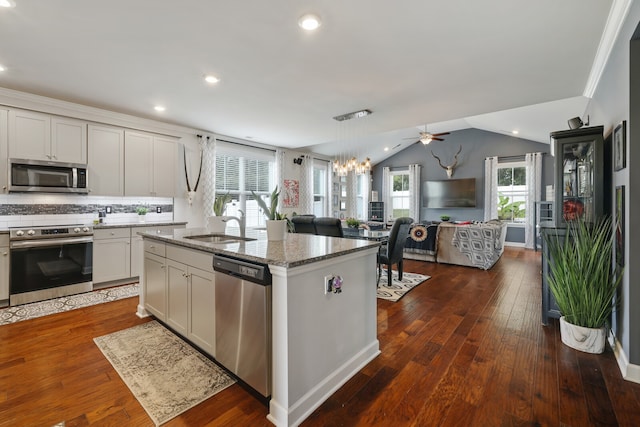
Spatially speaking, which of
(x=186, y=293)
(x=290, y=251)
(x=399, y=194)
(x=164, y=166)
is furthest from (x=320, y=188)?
(x=290, y=251)

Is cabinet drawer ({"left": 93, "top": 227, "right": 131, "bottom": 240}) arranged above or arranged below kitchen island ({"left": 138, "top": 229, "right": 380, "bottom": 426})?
above

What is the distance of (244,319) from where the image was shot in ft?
5.78

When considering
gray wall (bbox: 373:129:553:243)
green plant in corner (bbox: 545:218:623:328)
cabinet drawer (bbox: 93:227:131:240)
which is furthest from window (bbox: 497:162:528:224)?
cabinet drawer (bbox: 93:227:131:240)

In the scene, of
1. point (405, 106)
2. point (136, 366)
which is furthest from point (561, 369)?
point (405, 106)

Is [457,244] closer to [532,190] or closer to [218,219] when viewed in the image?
[532,190]

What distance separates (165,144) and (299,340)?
439cm

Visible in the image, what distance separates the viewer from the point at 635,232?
1938mm

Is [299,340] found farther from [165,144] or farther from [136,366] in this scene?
A: [165,144]

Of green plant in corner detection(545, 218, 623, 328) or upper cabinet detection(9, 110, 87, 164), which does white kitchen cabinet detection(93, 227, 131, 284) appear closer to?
upper cabinet detection(9, 110, 87, 164)

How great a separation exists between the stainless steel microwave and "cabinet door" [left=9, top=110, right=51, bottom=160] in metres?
0.11

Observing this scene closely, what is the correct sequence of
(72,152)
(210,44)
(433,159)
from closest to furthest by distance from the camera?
(210,44) → (72,152) → (433,159)

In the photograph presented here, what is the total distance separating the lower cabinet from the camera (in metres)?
2.10

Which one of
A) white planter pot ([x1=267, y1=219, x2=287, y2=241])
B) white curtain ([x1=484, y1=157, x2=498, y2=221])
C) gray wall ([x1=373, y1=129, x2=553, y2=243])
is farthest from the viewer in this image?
white curtain ([x1=484, y1=157, x2=498, y2=221])

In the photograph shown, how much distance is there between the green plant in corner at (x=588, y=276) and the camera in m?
2.29
